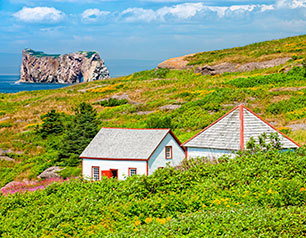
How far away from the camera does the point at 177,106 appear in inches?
1772

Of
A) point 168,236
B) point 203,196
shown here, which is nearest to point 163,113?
point 203,196

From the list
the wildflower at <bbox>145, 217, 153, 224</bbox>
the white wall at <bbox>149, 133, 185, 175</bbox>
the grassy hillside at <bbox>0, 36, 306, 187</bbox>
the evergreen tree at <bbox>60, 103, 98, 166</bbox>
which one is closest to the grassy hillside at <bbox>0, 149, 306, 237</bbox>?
the wildflower at <bbox>145, 217, 153, 224</bbox>

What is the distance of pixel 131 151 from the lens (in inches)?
1032

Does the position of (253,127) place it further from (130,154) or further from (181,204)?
(181,204)

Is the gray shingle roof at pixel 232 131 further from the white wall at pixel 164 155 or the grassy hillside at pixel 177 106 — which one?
the grassy hillside at pixel 177 106

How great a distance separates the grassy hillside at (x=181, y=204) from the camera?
34.2 feet

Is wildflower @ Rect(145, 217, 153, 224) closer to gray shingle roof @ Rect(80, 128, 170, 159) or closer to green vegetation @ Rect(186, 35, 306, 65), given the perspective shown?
gray shingle roof @ Rect(80, 128, 170, 159)

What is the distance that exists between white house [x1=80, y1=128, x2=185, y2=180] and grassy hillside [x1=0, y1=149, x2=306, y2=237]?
28.7 feet

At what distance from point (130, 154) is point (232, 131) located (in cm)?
748

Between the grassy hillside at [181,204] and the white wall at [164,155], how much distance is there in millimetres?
8672

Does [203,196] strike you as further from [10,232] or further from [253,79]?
[253,79]

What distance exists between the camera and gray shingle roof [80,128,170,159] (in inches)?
1022

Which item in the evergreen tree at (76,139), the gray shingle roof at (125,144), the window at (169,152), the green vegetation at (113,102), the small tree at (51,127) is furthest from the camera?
the green vegetation at (113,102)

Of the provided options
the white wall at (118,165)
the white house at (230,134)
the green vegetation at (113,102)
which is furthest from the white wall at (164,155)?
the green vegetation at (113,102)
